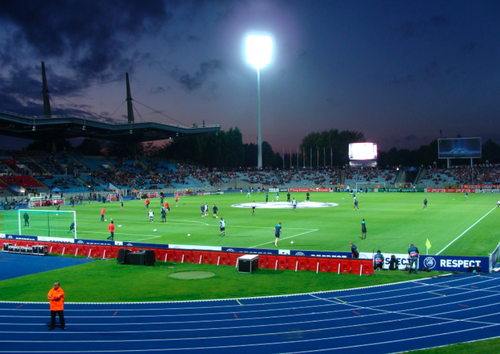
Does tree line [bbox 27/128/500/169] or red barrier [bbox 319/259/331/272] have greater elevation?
tree line [bbox 27/128/500/169]

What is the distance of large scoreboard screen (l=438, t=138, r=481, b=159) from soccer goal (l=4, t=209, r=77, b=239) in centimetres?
8711

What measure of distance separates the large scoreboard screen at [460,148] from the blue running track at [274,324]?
93.2m

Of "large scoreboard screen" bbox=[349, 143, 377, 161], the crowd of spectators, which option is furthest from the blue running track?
"large scoreboard screen" bbox=[349, 143, 377, 161]

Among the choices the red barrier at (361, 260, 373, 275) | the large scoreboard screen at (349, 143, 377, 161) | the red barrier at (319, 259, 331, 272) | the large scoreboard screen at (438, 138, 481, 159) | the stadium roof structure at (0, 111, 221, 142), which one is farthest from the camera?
the large scoreboard screen at (349, 143, 377, 161)

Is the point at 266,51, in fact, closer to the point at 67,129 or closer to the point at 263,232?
the point at 67,129

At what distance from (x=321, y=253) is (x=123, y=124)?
7021 cm

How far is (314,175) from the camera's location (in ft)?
383

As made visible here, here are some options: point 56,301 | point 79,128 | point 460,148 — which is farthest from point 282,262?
point 460,148

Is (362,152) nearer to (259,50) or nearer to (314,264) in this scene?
(259,50)

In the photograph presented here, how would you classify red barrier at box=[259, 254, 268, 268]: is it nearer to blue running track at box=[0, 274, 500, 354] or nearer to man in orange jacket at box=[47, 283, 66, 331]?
blue running track at box=[0, 274, 500, 354]

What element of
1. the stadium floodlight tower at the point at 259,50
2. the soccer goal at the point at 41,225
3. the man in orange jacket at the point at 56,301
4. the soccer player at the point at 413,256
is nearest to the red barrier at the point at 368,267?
the soccer player at the point at 413,256

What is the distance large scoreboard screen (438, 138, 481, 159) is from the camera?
98.8m

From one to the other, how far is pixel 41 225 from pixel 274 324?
1291 inches

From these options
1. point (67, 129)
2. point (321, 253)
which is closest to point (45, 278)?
point (321, 253)
